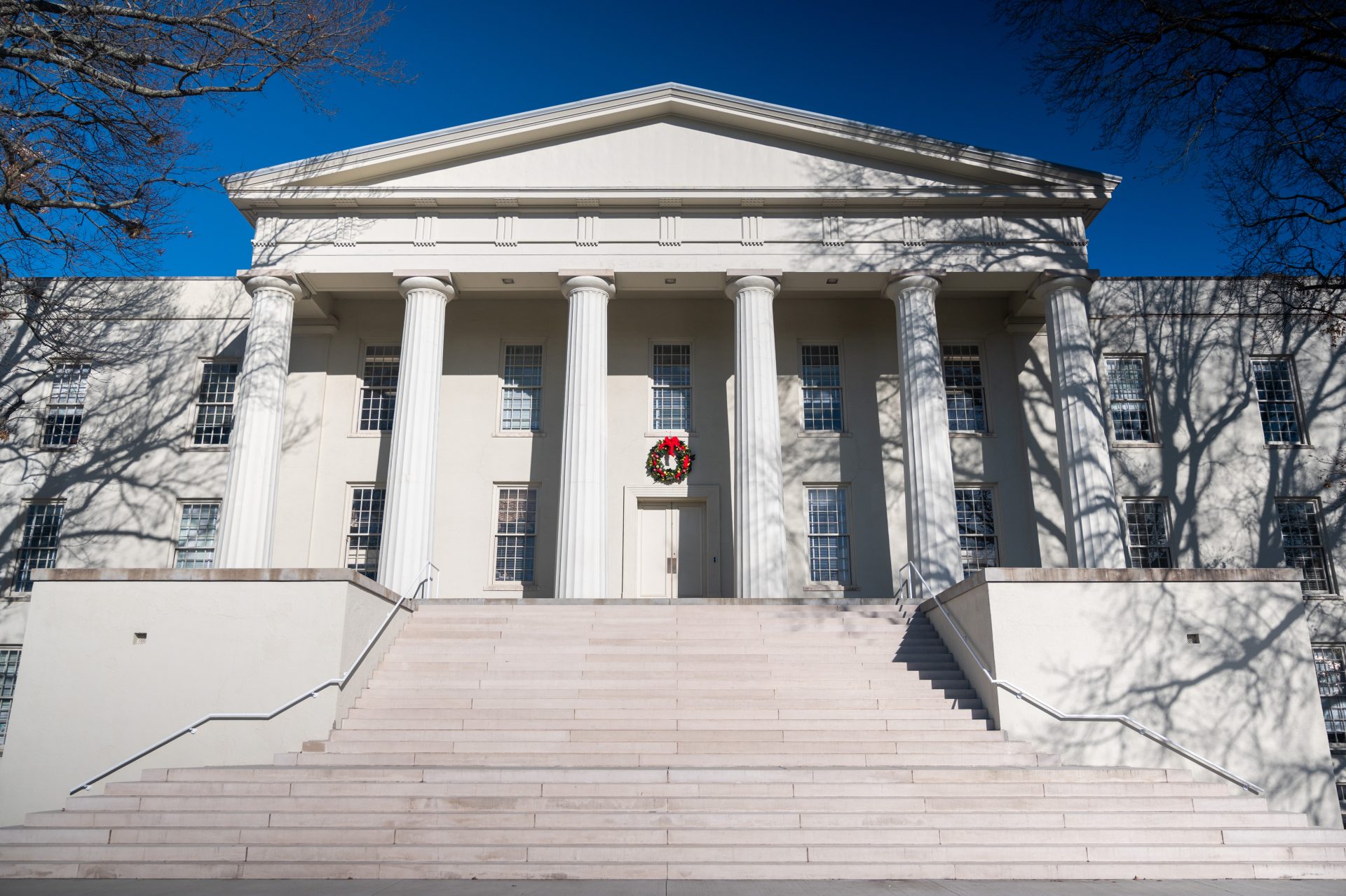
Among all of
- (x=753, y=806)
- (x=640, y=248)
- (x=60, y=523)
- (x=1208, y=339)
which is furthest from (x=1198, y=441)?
(x=60, y=523)

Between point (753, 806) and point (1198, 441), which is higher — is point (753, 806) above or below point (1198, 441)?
below

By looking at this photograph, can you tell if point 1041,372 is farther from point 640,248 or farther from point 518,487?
point 518,487

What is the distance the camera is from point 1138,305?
927 inches

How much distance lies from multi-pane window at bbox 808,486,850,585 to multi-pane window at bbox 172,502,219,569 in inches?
531

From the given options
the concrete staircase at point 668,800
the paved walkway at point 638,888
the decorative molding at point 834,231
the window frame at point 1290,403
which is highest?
the decorative molding at point 834,231

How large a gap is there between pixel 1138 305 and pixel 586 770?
19036mm

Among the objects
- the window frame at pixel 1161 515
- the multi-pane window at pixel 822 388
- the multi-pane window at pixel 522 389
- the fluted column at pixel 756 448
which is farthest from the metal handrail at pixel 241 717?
the window frame at pixel 1161 515

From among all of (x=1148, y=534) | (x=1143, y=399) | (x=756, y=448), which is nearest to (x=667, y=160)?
(x=756, y=448)

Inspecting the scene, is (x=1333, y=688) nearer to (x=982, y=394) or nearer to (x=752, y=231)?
(x=982, y=394)

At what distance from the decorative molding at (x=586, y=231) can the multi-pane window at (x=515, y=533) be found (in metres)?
5.69

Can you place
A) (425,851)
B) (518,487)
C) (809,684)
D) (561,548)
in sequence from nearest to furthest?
(425,851)
(809,684)
(561,548)
(518,487)

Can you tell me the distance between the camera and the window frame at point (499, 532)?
859 inches

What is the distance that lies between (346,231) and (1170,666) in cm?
1745

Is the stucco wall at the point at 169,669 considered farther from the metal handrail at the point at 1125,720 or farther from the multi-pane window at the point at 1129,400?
the multi-pane window at the point at 1129,400
